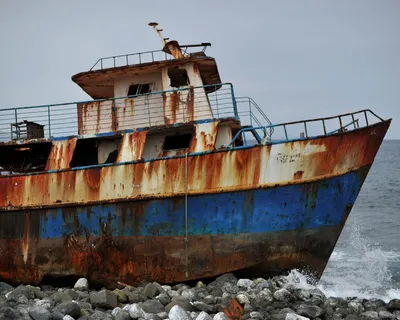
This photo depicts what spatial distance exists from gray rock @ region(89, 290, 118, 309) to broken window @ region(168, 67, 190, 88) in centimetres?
524

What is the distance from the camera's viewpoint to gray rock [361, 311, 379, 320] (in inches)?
303

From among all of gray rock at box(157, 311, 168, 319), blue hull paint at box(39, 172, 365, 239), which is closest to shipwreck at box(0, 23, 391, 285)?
blue hull paint at box(39, 172, 365, 239)

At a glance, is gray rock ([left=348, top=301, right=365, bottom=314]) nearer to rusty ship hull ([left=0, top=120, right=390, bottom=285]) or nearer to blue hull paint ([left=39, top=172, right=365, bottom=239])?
rusty ship hull ([left=0, top=120, right=390, bottom=285])

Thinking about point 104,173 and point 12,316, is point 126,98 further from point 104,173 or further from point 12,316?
point 12,316

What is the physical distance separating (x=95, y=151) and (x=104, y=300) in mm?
4375

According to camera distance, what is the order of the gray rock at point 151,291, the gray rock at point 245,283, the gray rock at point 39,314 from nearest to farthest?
the gray rock at point 39,314
the gray rock at point 151,291
the gray rock at point 245,283

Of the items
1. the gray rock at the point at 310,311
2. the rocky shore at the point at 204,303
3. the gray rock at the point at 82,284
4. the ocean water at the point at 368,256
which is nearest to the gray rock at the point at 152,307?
the rocky shore at the point at 204,303

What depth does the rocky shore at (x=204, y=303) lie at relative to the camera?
6762 millimetres

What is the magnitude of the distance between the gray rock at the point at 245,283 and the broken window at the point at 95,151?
3851 millimetres

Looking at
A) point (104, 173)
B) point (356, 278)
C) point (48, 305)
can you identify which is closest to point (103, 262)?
point (104, 173)

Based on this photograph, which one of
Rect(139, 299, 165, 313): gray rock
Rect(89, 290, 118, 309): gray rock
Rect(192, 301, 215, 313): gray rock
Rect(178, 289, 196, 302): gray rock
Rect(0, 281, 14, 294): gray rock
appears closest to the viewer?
Rect(139, 299, 165, 313): gray rock

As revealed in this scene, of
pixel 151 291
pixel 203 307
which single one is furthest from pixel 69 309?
pixel 203 307

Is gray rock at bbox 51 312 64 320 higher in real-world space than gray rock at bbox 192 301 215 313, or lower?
higher

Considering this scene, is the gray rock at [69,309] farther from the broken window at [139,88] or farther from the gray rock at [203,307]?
the broken window at [139,88]
